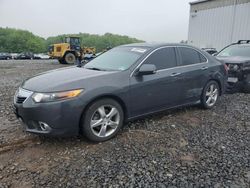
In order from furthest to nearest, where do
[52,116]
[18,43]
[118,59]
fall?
[18,43] → [118,59] → [52,116]

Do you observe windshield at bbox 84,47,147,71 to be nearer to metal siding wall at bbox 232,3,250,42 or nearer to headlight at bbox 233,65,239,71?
headlight at bbox 233,65,239,71

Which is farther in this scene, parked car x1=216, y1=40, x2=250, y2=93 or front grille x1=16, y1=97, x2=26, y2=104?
parked car x1=216, y1=40, x2=250, y2=93

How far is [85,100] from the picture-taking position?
344 centimetres

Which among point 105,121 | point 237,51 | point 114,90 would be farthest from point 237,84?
point 105,121

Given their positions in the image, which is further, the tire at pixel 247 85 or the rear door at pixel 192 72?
the tire at pixel 247 85

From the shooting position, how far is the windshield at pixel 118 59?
167 inches

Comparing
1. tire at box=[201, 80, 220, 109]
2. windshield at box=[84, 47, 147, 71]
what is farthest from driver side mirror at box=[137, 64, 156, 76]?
tire at box=[201, 80, 220, 109]

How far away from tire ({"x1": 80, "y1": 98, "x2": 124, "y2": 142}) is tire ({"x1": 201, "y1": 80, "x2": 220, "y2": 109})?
2.29 m

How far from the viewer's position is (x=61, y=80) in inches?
142

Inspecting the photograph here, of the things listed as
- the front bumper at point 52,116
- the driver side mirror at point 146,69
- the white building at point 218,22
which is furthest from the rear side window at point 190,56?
the white building at point 218,22

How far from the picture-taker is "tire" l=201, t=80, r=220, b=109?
17.5ft

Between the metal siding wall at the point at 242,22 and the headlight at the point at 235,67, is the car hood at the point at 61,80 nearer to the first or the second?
the headlight at the point at 235,67

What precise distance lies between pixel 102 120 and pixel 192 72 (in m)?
2.26

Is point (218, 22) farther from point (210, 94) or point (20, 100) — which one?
point (20, 100)
